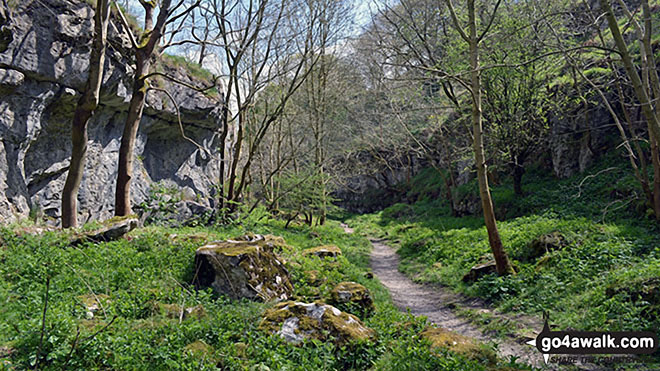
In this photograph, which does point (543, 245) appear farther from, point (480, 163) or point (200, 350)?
point (200, 350)

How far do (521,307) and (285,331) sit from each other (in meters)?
4.30

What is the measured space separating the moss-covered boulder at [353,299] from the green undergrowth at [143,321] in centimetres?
21

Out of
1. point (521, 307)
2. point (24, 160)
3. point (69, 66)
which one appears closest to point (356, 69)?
point (69, 66)

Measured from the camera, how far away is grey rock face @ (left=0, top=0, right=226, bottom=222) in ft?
32.2

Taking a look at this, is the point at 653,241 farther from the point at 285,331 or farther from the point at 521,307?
the point at 285,331

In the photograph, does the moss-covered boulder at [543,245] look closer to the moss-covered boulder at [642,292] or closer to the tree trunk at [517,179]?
the moss-covered boulder at [642,292]

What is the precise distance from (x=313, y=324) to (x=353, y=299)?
1.47 m

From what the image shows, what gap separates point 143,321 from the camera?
14.8 ft

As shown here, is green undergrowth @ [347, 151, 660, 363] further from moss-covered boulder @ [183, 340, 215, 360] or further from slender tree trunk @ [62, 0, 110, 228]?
slender tree trunk @ [62, 0, 110, 228]

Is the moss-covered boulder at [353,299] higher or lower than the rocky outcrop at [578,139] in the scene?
lower

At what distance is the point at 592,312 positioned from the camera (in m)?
5.41

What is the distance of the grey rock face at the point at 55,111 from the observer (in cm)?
981

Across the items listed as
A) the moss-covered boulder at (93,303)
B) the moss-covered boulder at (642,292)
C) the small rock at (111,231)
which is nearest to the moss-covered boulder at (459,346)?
the moss-covered boulder at (642,292)

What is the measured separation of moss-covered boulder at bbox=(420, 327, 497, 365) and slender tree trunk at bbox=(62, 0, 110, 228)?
798 cm
